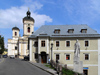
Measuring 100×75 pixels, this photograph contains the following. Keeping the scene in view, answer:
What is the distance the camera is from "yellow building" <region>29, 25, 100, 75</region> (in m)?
30.4

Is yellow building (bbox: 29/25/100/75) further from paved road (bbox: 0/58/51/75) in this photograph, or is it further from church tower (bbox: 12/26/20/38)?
church tower (bbox: 12/26/20/38)

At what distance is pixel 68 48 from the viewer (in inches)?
1235

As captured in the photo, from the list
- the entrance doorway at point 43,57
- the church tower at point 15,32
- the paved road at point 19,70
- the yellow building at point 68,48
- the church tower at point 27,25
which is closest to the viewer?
the paved road at point 19,70

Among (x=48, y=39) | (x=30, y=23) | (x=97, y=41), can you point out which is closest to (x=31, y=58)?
(x=48, y=39)

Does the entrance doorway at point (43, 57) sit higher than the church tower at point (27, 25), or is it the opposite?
the church tower at point (27, 25)

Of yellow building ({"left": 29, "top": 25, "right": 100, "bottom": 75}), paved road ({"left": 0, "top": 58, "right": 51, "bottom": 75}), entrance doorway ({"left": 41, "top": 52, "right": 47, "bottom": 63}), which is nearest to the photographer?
paved road ({"left": 0, "top": 58, "right": 51, "bottom": 75})

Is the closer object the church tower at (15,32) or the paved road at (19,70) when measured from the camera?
the paved road at (19,70)

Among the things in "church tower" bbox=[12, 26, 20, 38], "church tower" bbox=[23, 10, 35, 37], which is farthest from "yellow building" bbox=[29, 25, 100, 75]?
"church tower" bbox=[12, 26, 20, 38]

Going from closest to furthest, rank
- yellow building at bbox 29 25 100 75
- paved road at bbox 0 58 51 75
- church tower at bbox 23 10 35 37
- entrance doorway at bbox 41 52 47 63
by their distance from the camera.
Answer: paved road at bbox 0 58 51 75 < yellow building at bbox 29 25 100 75 < entrance doorway at bbox 41 52 47 63 < church tower at bbox 23 10 35 37

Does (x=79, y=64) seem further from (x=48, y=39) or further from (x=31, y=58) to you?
(x=31, y=58)

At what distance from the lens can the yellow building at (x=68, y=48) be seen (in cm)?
3038

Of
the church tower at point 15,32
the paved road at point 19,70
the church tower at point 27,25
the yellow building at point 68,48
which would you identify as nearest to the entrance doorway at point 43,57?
the yellow building at point 68,48

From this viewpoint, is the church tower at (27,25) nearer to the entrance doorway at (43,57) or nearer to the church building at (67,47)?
the church building at (67,47)

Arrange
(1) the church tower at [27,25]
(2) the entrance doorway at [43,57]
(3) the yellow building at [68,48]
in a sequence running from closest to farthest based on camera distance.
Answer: (3) the yellow building at [68,48], (2) the entrance doorway at [43,57], (1) the church tower at [27,25]
